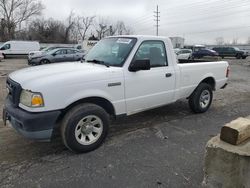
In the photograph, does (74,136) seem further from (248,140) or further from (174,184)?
(248,140)

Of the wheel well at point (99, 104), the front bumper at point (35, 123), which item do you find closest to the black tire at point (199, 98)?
the wheel well at point (99, 104)

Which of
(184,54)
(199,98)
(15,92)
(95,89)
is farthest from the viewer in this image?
(184,54)

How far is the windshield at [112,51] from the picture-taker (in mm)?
4798

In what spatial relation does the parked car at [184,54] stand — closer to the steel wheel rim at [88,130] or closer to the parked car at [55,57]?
the parked car at [55,57]

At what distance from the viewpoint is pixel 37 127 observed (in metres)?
3.74

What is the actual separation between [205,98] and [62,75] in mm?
3991

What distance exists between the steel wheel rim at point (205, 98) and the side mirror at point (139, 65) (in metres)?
2.41

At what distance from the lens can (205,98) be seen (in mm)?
6664

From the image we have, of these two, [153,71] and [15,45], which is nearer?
[153,71]

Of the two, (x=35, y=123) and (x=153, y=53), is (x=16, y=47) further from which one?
(x=35, y=123)

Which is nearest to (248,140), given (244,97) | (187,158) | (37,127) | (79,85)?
(187,158)

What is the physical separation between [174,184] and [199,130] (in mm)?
2263

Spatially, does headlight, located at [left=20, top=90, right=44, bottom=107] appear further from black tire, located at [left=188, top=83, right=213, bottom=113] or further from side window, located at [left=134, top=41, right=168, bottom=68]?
black tire, located at [left=188, top=83, right=213, bottom=113]

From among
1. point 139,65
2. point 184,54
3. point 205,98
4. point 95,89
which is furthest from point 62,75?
point 184,54
